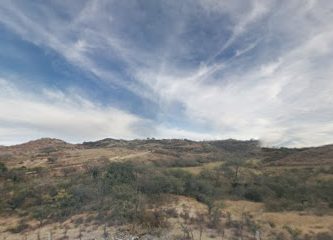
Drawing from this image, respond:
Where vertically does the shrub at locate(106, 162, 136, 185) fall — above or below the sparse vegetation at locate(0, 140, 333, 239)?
above

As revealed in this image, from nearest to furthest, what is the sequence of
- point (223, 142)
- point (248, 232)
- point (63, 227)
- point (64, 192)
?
point (248, 232) → point (63, 227) → point (64, 192) → point (223, 142)

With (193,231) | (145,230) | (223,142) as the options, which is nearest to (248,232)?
(193,231)

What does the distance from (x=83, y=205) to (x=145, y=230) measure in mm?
10116

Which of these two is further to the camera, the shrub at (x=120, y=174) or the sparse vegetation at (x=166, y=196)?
the shrub at (x=120, y=174)

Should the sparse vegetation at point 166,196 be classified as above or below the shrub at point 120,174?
below

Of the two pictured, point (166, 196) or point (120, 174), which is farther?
point (120, 174)

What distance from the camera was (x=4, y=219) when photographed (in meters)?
35.2

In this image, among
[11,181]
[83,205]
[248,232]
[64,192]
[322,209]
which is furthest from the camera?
[11,181]

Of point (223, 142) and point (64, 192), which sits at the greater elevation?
point (223, 142)

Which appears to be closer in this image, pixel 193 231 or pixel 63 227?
pixel 193 231

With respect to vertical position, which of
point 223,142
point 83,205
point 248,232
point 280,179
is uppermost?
point 223,142

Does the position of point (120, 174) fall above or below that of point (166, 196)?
above

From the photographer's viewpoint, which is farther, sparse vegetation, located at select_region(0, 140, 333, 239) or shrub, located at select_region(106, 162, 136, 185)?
shrub, located at select_region(106, 162, 136, 185)

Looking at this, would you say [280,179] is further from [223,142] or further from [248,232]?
[223,142]
